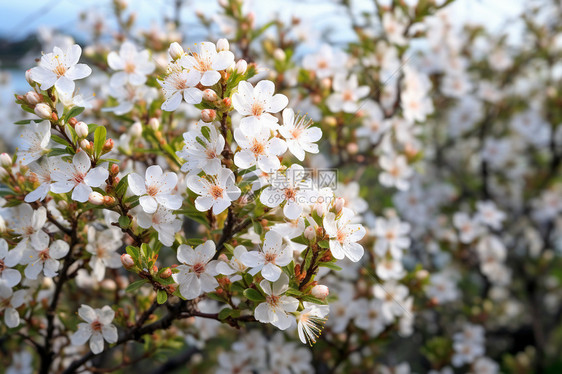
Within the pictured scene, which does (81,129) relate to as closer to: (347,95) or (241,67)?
(241,67)

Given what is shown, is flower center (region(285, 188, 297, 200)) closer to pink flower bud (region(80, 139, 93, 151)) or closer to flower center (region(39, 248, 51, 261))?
pink flower bud (region(80, 139, 93, 151))

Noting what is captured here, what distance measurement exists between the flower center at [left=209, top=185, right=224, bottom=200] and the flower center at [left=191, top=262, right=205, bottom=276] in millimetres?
216

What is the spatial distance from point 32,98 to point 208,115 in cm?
56

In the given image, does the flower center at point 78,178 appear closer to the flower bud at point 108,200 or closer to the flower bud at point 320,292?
the flower bud at point 108,200

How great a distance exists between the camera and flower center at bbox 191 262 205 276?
53.7 inches

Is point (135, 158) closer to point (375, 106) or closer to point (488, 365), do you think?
point (375, 106)

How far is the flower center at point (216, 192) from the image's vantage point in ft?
4.33

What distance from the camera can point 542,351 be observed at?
374 cm

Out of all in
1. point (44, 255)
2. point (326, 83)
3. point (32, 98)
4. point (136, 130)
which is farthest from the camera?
point (326, 83)

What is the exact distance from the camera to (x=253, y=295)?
50.9 inches

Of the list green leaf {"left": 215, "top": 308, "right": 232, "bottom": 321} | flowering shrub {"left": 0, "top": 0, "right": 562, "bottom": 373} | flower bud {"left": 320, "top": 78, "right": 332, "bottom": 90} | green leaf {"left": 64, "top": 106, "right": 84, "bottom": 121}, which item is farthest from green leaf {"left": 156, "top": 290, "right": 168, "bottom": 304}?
flower bud {"left": 320, "top": 78, "right": 332, "bottom": 90}

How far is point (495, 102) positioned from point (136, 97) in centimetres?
338

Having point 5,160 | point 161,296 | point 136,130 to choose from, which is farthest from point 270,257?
point 5,160

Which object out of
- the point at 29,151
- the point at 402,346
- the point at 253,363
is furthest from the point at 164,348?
the point at 402,346
